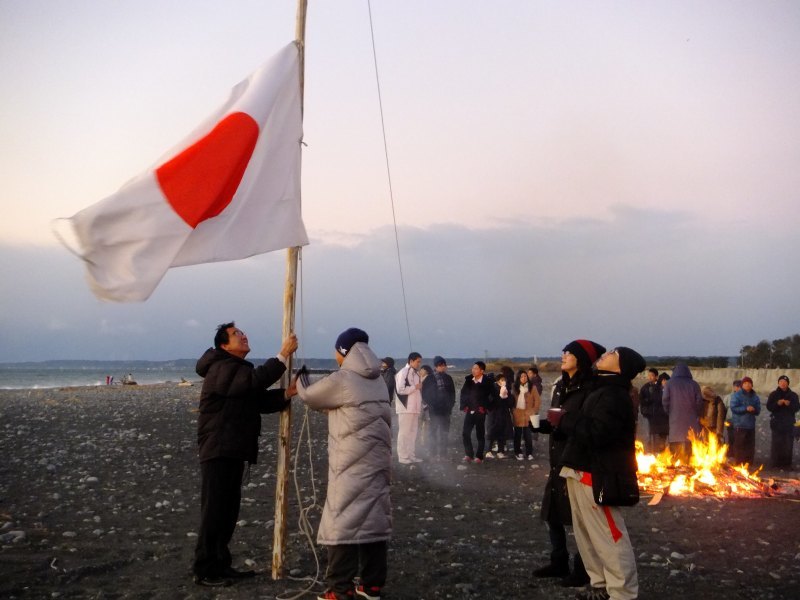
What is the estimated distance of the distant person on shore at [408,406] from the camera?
15719 mm

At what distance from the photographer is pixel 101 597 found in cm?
651

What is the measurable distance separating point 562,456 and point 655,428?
11473 millimetres

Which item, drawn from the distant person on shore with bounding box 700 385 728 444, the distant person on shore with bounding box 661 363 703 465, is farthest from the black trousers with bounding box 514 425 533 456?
the distant person on shore with bounding box 700 385 728 444

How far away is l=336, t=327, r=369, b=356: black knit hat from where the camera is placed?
21.3 ft

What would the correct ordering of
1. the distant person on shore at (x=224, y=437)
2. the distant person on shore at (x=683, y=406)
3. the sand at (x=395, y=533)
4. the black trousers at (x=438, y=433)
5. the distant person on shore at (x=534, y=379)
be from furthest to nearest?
the black trousers at (x=438, y=433) < the distant person on shore at (x=534, y=379) < the distant person on shore at (x=683, y=406) < the sand at (x=395, y=533) < the distant person on shore at (x=224, y=437)

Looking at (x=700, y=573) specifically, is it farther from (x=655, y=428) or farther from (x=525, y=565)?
(x=655, y=428)

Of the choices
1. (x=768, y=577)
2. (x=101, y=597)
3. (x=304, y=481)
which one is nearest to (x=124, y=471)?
(x=304, y=481)

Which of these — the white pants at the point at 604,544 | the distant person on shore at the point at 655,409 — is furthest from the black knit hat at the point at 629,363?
the distant person on shore at the point at 655,409

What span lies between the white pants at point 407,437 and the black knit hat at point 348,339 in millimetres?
9373

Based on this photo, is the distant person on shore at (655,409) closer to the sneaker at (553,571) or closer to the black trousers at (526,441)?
the black trousers at (526,441)

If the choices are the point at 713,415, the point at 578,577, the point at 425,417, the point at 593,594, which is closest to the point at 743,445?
the point at 713,415

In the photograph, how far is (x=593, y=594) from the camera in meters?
6.50

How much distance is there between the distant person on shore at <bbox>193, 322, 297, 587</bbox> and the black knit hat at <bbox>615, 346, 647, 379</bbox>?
116 inches

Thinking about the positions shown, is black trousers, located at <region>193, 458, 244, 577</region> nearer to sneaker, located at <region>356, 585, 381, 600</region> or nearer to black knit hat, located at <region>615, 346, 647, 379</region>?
sneaker, located at <region>356, 585, 381, 600</region>
